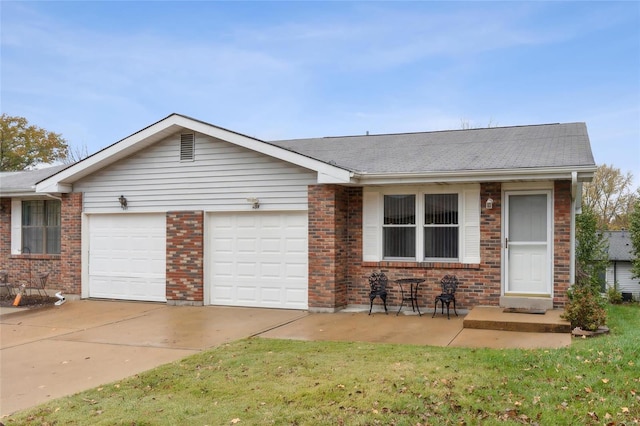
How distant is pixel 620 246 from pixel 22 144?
36534 millimetres

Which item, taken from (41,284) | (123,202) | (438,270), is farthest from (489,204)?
(41,284)

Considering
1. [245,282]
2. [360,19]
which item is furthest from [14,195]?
[360,19]

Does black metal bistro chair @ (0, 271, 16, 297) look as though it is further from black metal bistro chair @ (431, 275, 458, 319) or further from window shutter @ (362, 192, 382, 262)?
black metal bistro chair @ (431, 275, 458, 319)

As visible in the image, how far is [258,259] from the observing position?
11789mm

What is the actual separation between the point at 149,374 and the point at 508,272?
267 inches

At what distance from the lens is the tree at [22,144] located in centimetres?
3509

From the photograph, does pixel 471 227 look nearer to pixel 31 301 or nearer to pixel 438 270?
pixel 438 270

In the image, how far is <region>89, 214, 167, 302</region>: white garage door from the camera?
12711mm

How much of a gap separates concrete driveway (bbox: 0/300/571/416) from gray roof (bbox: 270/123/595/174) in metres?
2.89

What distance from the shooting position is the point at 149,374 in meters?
6.51

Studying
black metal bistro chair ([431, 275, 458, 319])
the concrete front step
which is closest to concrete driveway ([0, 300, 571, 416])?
the concrete front step

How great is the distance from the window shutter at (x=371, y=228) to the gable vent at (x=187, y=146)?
396cm

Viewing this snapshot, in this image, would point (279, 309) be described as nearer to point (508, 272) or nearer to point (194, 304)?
point (194, 304)

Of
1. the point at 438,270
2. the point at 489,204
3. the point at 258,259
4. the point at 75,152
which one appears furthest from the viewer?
the point at 75,152
